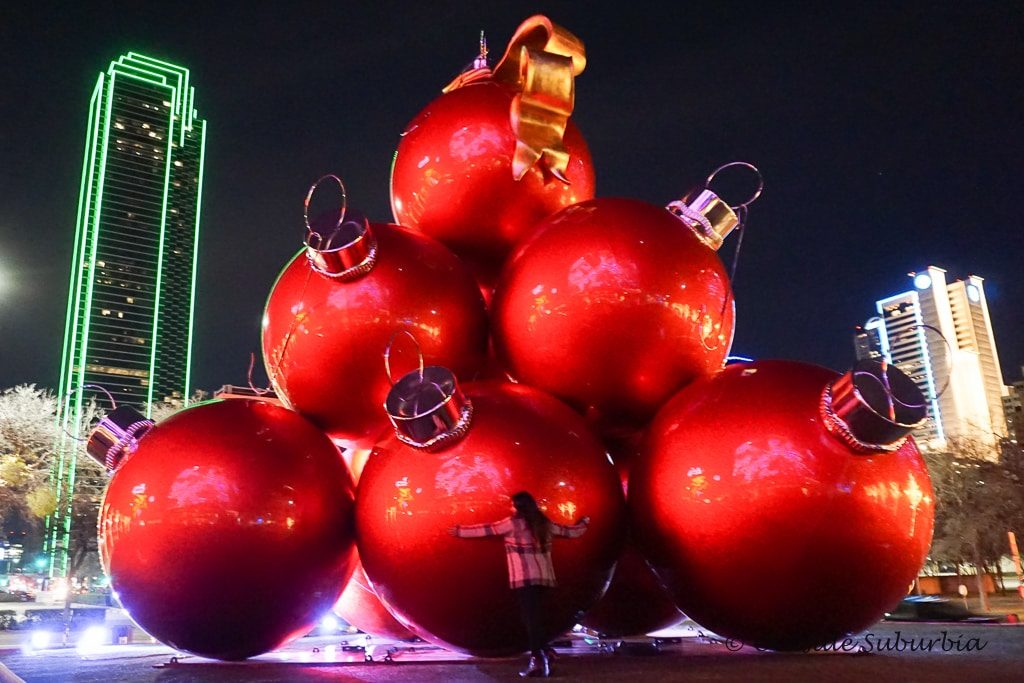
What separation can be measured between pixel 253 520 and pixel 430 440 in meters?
1.33

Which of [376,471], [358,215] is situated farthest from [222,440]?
[358,215]

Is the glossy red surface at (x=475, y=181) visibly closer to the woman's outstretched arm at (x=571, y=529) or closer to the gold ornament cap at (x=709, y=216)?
the gold ornament cap at (x=709, y=216)

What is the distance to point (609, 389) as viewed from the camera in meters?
5.78

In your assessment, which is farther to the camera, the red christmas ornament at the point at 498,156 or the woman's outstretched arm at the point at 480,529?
the red christmas ornament at the point at 498,156

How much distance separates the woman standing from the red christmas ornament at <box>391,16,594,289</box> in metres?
2.62

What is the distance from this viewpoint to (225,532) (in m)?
5.22

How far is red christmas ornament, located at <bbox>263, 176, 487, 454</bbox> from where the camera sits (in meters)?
5.84

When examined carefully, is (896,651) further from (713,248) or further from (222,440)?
(222,440)

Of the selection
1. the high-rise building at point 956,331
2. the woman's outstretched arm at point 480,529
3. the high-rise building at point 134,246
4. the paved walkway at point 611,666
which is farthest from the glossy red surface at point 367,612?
the high-rise building at point 956,331

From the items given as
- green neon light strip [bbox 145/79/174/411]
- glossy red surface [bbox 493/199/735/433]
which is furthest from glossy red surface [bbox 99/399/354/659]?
green neon light strip [bbox 145/79/174/411]

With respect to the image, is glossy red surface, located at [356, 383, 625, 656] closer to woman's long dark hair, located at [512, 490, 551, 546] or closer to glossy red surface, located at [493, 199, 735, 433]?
woman's long dark hair, located at [512, 490, 551, 546]

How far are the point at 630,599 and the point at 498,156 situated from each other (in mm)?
3682

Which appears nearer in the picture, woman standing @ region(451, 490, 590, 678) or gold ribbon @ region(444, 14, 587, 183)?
woman standing @ region(451, 490, 590, 678)

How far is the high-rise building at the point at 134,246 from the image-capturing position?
65.2 meters
